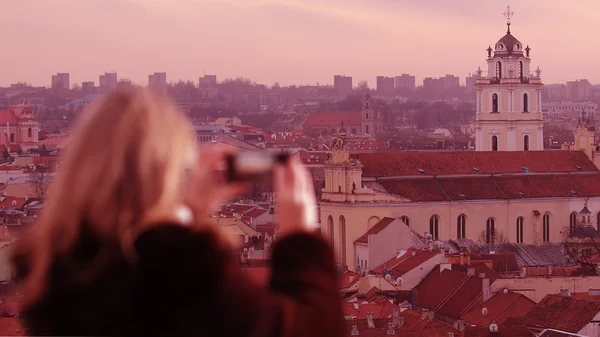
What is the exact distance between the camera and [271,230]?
4444cm

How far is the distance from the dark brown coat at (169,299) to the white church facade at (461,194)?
3637 centimetres

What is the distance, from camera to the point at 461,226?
140ft

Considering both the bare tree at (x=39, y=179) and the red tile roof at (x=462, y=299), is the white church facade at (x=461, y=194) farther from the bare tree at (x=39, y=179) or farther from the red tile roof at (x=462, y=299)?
the bare tree at (x=39, y=179)

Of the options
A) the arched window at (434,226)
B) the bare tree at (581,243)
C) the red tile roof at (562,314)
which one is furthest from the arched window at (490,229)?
the red tile roof at (562,314)

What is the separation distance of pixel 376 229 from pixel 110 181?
37.0 meters

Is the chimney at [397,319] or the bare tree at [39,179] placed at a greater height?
the bare tree at [39,179]

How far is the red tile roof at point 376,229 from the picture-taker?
39009mm

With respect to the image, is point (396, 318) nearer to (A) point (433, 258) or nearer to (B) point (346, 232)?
(A) point (433, 258)

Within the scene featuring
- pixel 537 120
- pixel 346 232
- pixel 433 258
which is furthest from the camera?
pixel 537 120

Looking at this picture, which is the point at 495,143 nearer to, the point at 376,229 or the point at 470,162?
the point at 470,162

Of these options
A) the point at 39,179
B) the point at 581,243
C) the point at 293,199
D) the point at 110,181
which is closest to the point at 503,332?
the point at 581,243

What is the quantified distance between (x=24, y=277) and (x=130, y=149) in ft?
0.84

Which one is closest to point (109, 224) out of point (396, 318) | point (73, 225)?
point (73, 225)

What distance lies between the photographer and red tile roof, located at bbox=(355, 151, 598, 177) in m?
43.6
